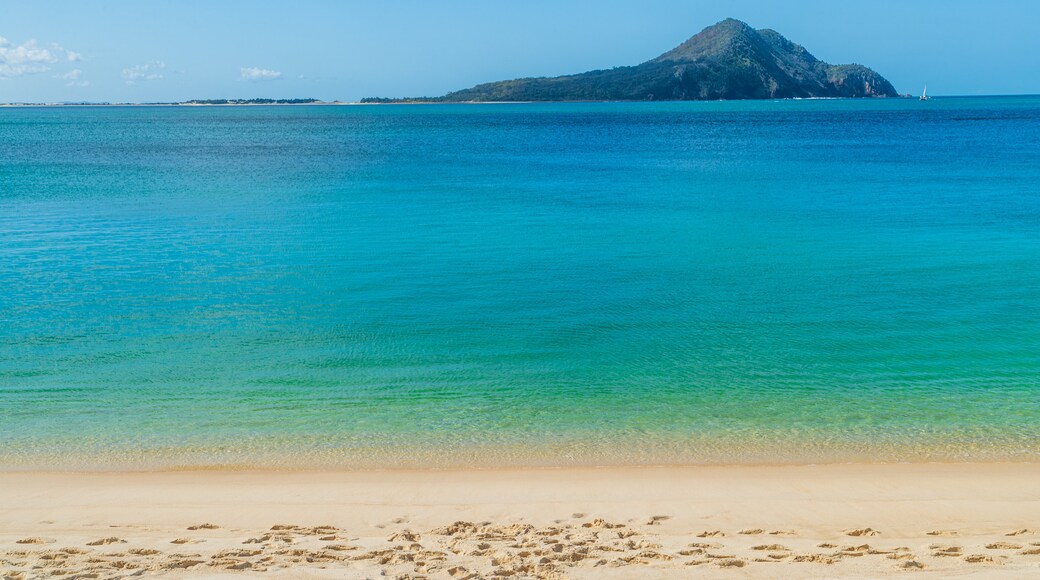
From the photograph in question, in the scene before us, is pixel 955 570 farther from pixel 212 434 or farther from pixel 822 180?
pixel 822 180

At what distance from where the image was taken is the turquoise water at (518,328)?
11273 mm

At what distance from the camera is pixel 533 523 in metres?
8.48

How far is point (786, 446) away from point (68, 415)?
9.69 metres

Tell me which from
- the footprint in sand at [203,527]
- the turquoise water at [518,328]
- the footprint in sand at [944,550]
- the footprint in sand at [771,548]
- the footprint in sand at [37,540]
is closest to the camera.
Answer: the footprint in sand at [944,550]

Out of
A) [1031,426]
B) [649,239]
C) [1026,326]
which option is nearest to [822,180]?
[649,239]

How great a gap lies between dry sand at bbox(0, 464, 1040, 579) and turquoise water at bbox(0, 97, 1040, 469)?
2.43 feet

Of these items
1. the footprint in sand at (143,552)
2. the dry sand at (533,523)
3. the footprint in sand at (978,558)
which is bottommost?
the dry sand at (533,523)

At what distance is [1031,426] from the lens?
11.5 meters

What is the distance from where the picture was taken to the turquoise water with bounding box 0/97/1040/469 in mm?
11273

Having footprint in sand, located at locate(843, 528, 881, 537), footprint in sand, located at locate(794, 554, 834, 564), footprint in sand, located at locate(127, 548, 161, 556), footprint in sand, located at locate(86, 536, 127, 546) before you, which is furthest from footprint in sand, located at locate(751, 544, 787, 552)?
footprint in sand, located at locate(86, 536, 127, 546)

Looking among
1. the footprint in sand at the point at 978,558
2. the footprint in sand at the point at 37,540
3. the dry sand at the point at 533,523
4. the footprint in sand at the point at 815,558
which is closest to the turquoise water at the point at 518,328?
the dry sand at the point at 533,523

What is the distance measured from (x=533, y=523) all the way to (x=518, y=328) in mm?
7772

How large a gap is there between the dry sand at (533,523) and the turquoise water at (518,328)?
740 millimetres

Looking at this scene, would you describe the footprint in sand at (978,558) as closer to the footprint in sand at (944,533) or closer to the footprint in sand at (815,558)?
the footprint in sand at (944,533)
